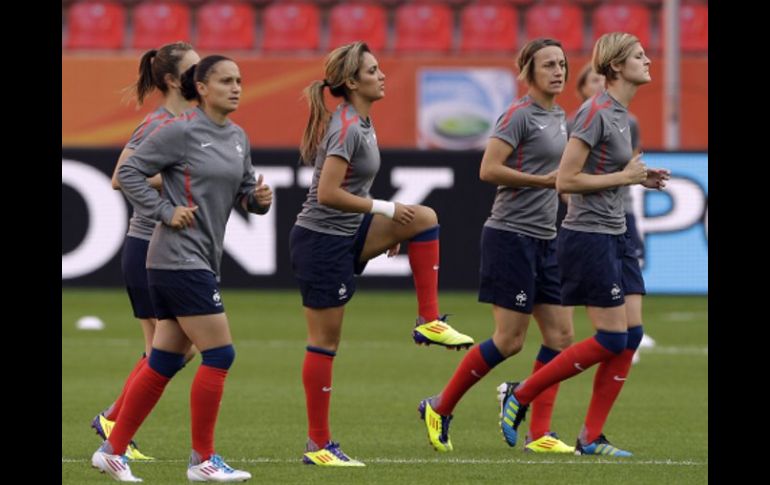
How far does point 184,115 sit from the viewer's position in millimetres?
7641

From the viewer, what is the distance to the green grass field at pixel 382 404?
8211 millimetres

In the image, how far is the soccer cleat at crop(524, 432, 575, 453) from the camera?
9.06 m

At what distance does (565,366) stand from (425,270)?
902 mm

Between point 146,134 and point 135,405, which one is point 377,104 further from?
point 135,405

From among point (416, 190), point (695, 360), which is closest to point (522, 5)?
point (416, 190)

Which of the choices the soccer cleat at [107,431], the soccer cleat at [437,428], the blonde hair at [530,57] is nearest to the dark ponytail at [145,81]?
the soccer cleat at [107,431]

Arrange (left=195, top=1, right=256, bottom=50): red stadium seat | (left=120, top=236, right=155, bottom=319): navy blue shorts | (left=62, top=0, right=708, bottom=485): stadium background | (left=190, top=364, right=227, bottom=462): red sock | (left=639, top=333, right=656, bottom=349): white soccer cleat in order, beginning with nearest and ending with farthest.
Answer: (left=190, top=364, right=227, bottom=462): red sock
(left=120, top=236, right=155, bottom=319): navy blue shorts
(left=62, top=0, right=708, bottom=485): stadium background
(left=639, top=333, right=656, bottom=349): white soccer cleat
(left=195, top=1, right=256, bottom=50): red stadium seat

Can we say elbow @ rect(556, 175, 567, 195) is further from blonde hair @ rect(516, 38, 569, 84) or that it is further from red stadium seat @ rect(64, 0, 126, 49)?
red stadium seat @ rect(64, 0, 126, 49)

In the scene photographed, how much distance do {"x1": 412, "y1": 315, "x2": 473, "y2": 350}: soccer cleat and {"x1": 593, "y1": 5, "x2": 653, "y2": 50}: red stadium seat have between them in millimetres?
15032

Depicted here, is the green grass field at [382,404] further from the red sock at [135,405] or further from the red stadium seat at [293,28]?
the red stadium seat at [293,28]

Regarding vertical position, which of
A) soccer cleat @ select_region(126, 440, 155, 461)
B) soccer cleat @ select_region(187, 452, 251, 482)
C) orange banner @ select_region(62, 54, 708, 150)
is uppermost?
orange banner @ select_region(62, 54, 708, 150)

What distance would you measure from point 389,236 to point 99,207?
32.0 ft

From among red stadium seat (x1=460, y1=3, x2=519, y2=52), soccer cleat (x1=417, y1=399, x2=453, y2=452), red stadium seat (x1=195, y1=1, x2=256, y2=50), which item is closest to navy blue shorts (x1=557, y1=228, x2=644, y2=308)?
soccer cleat (x1=417, y1=399, x2=453, y2=452)

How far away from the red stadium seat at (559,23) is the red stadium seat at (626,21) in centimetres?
29
